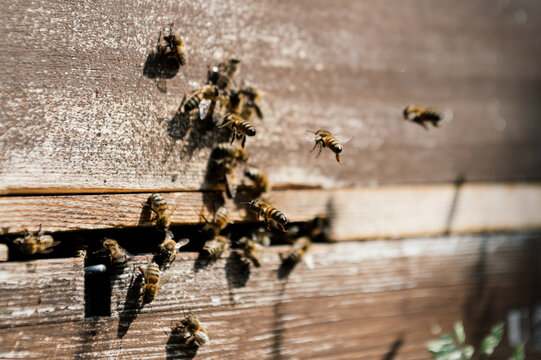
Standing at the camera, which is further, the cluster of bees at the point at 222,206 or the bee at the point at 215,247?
the bee at the point at 215,247

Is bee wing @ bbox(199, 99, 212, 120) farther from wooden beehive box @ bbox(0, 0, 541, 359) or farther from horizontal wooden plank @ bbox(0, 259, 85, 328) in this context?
horizontal wooden plank @ bbox(0, 259, 85, 328)

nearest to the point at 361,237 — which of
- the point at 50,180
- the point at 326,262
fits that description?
the point at 326,262

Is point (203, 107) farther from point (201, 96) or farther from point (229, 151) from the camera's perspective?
point (229, 151)

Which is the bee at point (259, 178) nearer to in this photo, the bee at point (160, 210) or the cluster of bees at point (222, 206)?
the cluster of bees at point (222, 206)

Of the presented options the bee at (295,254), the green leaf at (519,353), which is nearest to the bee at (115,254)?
the bee at (295,254)

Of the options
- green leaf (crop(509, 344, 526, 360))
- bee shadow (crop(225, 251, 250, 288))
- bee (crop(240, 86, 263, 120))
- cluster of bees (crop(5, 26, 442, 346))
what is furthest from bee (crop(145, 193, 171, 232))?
green leaf (crop(509, 344, 526, 360))

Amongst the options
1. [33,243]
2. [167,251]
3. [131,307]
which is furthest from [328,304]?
[33,243]
